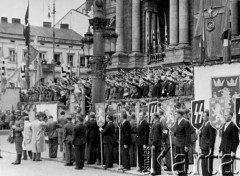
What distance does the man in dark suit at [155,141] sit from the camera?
15.1 meters

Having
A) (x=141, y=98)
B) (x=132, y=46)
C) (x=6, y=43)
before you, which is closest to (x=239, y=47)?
(x=141, y=98)

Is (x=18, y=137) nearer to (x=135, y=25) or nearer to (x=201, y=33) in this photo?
(x=201, y=33)

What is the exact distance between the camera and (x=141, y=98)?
1065 inches

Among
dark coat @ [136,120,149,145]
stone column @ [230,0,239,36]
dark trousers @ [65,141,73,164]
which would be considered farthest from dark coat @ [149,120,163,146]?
stone column @ [230,0,239,36]

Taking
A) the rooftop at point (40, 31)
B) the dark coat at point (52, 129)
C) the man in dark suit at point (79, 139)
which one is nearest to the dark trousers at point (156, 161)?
the man in dark suit at point (79, 139)

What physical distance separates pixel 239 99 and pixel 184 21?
25.1m

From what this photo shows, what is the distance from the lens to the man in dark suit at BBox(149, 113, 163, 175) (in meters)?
15.1

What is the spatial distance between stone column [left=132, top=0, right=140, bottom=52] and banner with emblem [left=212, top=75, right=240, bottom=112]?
25005 mm

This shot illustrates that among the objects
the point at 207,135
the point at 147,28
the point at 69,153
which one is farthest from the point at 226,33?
the point at 147,28

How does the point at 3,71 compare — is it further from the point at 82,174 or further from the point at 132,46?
→ the point at 82,174

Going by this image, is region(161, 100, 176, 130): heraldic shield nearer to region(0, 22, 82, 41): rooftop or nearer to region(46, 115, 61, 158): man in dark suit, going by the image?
region(46, 115, 61, 158): man in dark suit

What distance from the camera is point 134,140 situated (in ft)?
55.6

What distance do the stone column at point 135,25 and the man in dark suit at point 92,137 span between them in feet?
80.7

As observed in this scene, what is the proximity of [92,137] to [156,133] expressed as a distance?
344 cm
